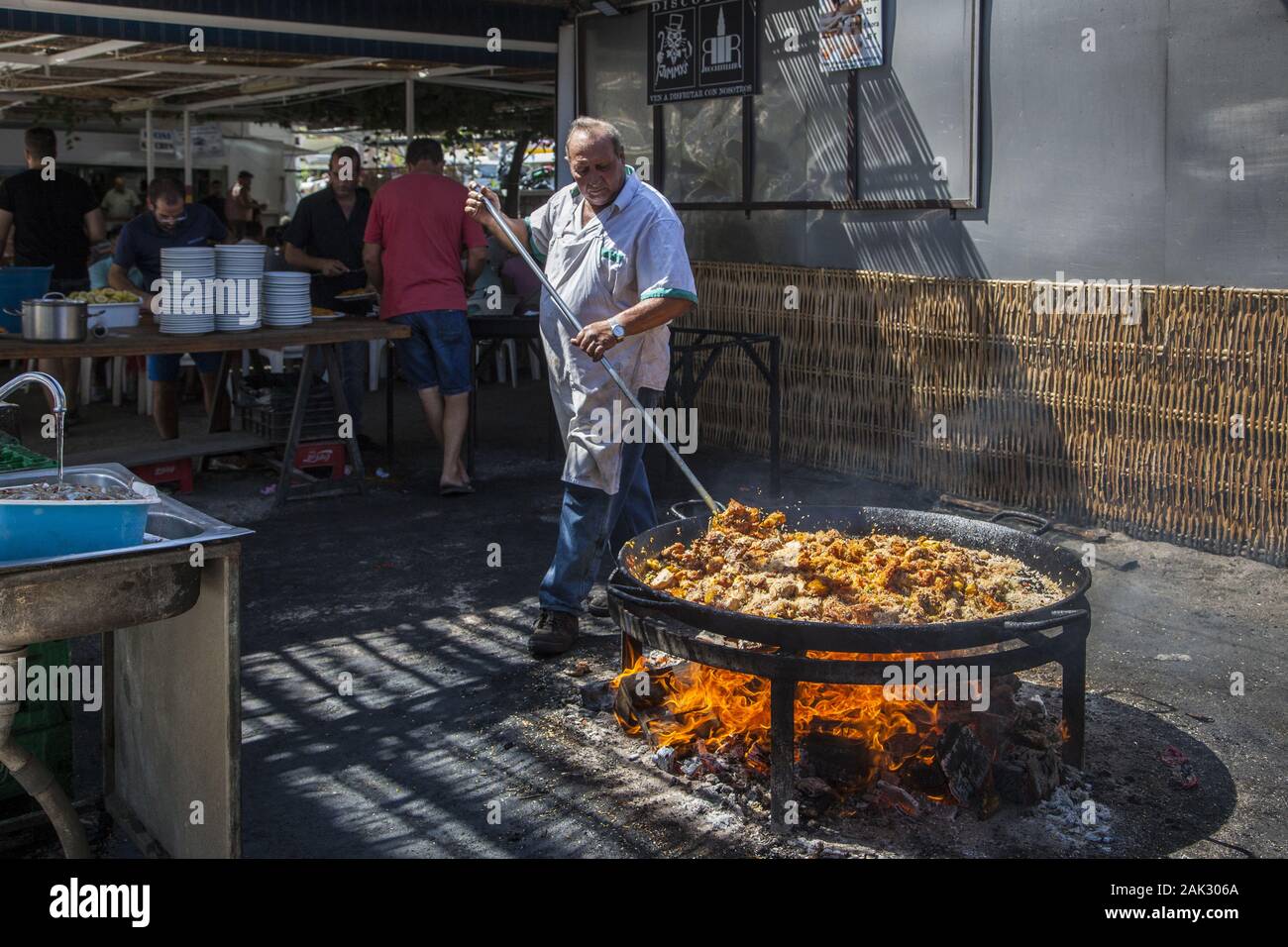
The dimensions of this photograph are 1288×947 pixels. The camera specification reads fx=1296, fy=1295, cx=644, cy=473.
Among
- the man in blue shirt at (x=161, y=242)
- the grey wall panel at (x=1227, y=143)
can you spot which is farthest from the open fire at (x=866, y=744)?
the man in blue shirt at (x=161, y=242)

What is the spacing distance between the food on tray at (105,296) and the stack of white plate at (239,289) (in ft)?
2.00

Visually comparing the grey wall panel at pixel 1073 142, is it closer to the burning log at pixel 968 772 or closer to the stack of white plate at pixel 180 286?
the burning log at pixel 968 772

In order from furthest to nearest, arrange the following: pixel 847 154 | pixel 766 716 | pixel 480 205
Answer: pixel 847 154
pixel 480 205
pixel 766 716

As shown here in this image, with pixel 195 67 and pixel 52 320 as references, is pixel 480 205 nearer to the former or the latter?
pixel 52 320

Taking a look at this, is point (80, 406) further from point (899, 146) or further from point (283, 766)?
point (283, 766)

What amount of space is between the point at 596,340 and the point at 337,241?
543cm

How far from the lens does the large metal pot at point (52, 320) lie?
7.55m

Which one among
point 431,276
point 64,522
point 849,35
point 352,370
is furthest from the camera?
point 352,370

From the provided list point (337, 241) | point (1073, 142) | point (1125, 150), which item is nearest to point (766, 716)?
point (1125, 150)

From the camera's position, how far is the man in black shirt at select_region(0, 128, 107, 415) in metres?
10.8

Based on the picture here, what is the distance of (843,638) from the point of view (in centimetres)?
395

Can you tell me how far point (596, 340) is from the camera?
5219 mm
